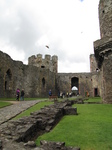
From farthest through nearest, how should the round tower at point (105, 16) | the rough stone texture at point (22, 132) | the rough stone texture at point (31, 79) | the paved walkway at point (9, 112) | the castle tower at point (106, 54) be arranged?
the rough stone texture at point (31, 79)
the round tower at point (105, 16)
the castle tower at point (106, 54)
the paved walkway at point (9, 112)
the rough stone texture at point (22, 132)

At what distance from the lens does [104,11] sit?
13.8 meters

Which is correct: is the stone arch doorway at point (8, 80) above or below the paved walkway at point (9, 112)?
above

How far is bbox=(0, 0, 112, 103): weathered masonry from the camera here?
39.4 feet

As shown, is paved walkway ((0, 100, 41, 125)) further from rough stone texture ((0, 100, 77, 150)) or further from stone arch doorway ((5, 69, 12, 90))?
stone arch doorway ((5, 69, 12, 90))

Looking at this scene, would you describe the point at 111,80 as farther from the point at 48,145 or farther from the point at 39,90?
the point at 39,90

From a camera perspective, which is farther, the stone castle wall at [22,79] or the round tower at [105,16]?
the stone castle wall at [22,79]

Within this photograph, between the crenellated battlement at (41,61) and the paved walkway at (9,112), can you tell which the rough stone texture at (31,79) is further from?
the paved walkway at (9,112)

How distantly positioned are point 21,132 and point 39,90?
23745 mm

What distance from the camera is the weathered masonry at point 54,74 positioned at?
1202 centimetres

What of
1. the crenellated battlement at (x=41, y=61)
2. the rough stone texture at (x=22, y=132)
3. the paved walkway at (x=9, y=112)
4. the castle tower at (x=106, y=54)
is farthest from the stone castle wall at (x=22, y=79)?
the rough stone texture at (x=22, y=132)

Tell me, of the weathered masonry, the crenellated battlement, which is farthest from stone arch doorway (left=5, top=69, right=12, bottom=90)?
the crenellated battlement

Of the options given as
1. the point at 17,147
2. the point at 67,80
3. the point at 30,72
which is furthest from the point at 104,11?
the point at 67,80

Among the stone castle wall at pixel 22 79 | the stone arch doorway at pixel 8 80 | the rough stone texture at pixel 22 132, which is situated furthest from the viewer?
Answer: the stone arch doorway at pixel 8 80

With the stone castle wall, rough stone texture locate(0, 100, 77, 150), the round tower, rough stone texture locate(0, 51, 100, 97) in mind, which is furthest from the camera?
rough stone texture locate(0, 51, 100, 97)
